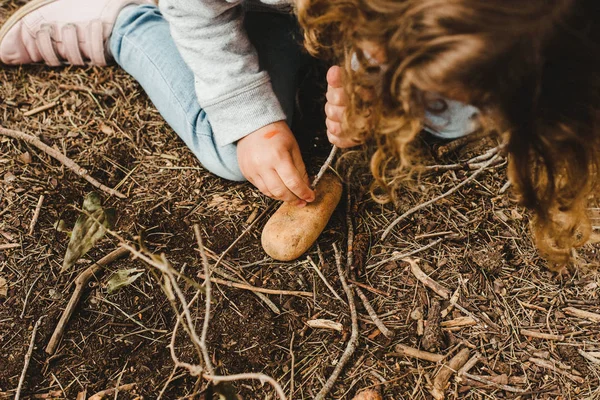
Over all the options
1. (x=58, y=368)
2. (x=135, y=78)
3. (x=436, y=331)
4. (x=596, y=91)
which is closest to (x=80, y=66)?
(x=135, y=78)

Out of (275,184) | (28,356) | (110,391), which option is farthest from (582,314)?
(28,356)

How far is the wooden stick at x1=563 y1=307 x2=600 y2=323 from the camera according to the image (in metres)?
1.60

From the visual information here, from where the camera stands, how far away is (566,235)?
58.7 inches

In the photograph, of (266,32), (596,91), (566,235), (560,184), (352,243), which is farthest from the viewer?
(266,32)

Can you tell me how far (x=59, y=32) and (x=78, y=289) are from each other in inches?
43.0

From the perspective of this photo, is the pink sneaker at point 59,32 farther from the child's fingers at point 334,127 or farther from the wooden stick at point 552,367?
the wooden stick at point 552,367

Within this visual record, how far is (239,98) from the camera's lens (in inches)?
66.8

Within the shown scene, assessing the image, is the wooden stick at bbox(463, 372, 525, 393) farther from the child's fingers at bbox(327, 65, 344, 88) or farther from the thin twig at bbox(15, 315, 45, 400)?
the thin twig at bbox(15, 315, 45, 400)

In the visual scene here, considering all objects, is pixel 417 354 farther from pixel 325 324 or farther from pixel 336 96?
pixel 336 96

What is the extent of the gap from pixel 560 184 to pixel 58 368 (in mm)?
1518

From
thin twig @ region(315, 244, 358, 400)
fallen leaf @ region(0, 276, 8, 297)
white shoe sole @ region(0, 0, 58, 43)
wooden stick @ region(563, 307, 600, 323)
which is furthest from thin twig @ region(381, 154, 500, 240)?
white shoe sole @ region(0, 0, 58, 43)

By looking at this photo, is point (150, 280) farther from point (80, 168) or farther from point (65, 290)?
point (80, 168)

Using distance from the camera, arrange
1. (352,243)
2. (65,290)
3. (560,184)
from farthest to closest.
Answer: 1. (352,243)
2. (65,290)
3. (560,184)

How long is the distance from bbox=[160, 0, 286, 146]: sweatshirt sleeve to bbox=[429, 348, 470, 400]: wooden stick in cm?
95
